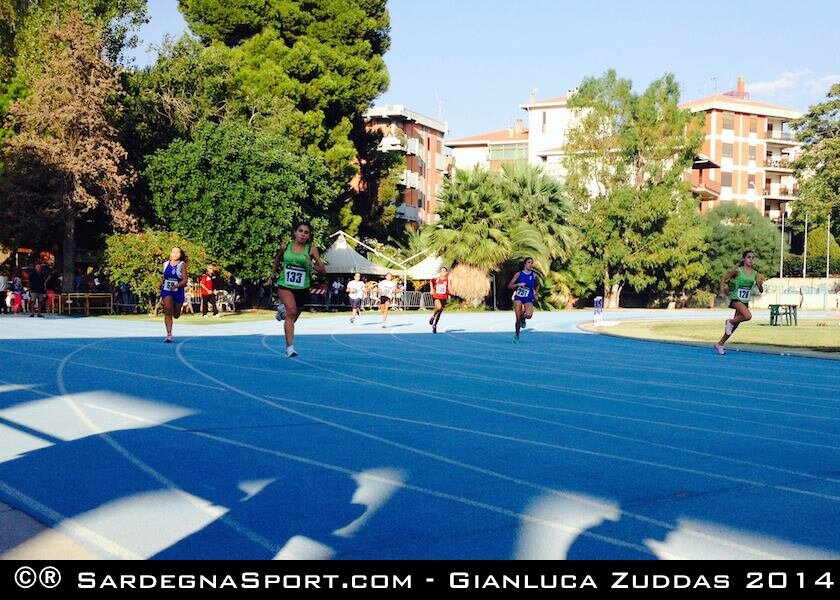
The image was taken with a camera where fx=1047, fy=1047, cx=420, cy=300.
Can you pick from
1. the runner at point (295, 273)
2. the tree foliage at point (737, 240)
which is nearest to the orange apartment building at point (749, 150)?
the tree foliage at point (737, 240)

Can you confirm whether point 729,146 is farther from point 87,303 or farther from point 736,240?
point 87,303

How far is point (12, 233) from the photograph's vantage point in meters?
41.1

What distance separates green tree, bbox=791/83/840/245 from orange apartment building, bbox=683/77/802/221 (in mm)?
49624

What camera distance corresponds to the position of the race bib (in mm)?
17047

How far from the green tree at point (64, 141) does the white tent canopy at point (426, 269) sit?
1736 centimetres

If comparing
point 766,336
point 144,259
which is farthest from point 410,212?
point 766,336

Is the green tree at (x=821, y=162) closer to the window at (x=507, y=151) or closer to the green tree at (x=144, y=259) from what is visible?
the green tree at (x=144, y=259)

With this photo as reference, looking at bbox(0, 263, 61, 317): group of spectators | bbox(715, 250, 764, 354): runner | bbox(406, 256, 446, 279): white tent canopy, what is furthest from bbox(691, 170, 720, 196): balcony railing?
bbox(715, 250, 764, 354): runner

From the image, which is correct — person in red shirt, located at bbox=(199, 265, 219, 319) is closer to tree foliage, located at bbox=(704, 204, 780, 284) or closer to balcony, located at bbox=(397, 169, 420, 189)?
tree foliage, located at bbox=(704, 204, 780, 284)

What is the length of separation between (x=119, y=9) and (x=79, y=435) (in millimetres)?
40066

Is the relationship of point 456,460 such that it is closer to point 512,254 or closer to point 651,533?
point 651,533

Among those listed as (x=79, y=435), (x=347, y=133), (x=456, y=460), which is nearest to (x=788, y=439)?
(x=456, y=460)

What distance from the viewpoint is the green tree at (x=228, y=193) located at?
4312 cm

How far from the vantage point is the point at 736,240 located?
78500mm
